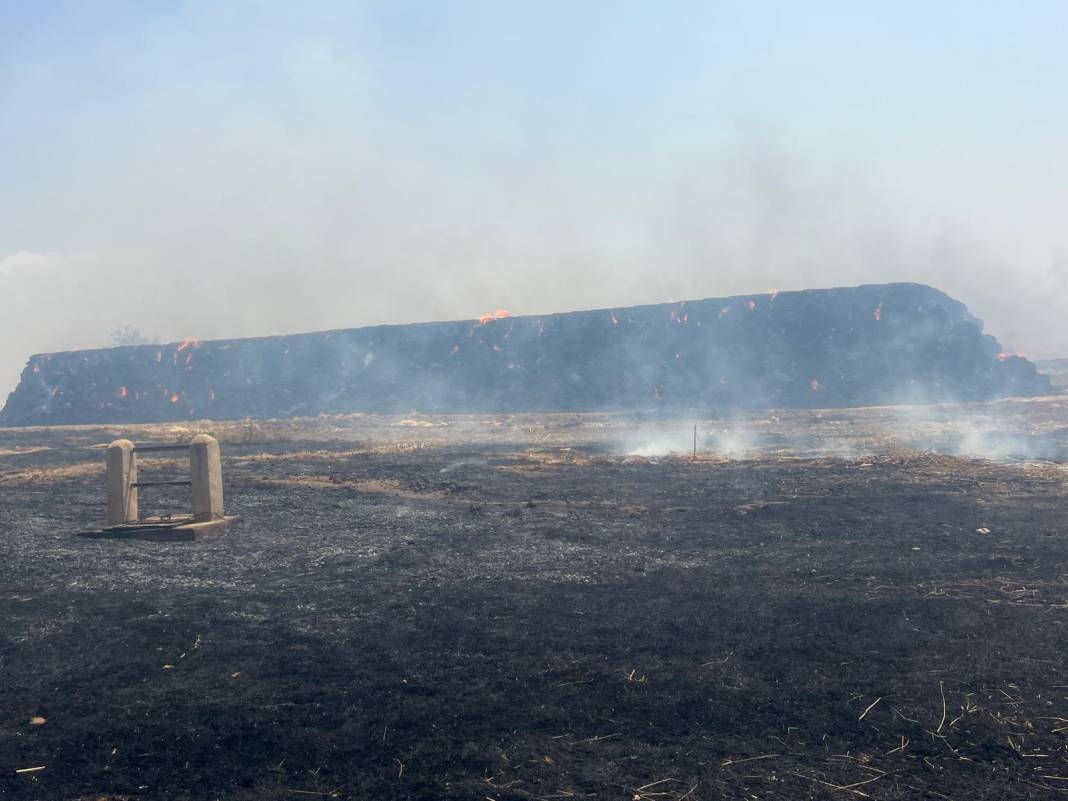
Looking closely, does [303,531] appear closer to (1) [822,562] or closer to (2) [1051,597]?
(1) [822,562]

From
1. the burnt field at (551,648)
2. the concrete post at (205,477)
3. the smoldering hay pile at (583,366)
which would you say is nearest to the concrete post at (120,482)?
the burnt field at (551,648)

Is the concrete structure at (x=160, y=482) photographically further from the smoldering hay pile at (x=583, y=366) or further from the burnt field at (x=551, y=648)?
the smoldering hay pile at (x=583, y=366)

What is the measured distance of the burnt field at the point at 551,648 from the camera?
474cm

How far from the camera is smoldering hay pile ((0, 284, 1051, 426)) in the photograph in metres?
46.8

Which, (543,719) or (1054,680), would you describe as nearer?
(543,719)

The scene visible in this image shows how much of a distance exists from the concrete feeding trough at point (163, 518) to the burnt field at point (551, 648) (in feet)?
1.45

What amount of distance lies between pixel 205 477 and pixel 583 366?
133 ft

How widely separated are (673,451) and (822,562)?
1515 centimetres

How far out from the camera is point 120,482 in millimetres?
12109

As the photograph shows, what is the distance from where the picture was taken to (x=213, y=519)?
12.3 meters

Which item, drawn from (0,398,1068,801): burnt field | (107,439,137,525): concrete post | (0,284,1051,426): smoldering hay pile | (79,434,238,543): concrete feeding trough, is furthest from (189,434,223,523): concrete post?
(0,284,1051,426): smoldering hay pile

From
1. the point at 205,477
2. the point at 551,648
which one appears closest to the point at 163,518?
the point at 205,477

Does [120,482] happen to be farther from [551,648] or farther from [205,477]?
[551,648]

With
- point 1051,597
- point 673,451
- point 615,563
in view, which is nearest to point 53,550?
point 615,563
